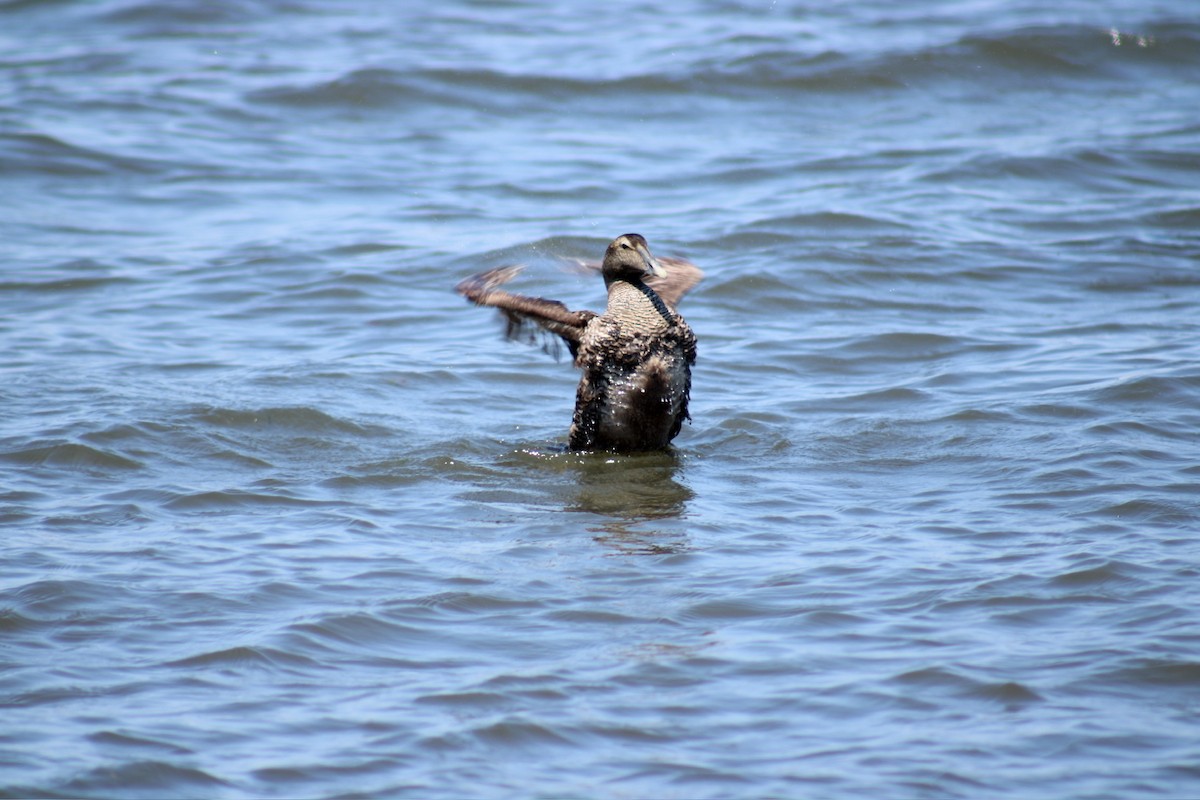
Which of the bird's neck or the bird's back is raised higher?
the bird's neck

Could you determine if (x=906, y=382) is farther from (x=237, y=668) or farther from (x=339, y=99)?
(x=339, y=99)

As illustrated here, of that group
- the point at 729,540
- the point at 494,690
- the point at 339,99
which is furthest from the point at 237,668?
the point at 339,99

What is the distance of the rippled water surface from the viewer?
416 centimetres

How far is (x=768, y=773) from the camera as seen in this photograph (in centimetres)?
391

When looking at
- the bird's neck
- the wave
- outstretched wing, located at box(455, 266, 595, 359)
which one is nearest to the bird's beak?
the bird's neck

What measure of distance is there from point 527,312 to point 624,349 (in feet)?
1.83

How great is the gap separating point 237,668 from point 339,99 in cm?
1169

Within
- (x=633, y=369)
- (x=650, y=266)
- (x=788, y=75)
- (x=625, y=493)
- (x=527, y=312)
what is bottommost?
(x=625, y=493)

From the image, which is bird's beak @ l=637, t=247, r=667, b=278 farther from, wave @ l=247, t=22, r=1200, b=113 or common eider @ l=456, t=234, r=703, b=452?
wave @ l=247, t=22, r=1200, b=113

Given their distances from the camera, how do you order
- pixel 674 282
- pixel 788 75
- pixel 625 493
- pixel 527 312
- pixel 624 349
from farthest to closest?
pixel 788 75, pixel 674 282, pixel 527 312, pixel 624 349, pixel 625 493

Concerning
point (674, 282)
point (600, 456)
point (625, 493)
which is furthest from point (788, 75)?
point (625, 493)

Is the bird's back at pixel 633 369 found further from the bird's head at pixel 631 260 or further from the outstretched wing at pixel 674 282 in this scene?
the outstretched wing at pixel 674 282

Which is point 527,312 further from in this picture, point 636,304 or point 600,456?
point 600,456

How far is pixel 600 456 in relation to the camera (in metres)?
7.12
